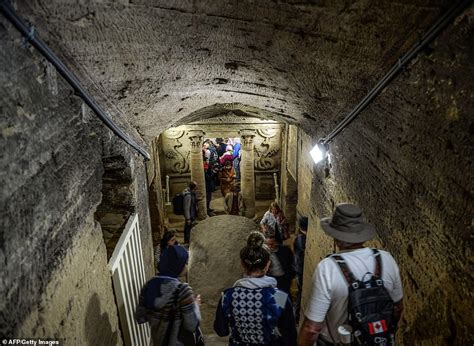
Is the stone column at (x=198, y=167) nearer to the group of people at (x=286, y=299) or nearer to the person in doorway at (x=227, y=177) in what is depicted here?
the person in doorway at (x=227, y=177)

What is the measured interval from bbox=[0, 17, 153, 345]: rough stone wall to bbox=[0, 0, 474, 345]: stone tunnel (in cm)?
1

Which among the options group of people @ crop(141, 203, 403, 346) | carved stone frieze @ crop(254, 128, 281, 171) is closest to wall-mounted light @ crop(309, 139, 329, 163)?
group of people @ crop(141, 203, 403, 346)

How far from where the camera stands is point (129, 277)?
132 inches

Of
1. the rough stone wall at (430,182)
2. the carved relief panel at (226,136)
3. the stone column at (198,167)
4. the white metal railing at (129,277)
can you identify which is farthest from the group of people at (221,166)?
the rough stone wall at (430,182)

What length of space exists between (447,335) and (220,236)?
5.52 meters

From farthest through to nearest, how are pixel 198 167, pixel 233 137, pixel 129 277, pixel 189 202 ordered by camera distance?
pixel 233 137 < pixel 198 167 < pixel 189 202 < pixel 129 277

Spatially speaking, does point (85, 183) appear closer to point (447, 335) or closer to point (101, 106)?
point (101, 106)

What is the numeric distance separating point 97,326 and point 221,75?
8.03 ft

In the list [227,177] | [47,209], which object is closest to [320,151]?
[47,209]

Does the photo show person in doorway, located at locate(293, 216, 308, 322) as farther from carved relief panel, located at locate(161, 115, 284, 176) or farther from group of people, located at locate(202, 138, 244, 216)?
carved relief panel, located at locate(161, 115, 284, 176)

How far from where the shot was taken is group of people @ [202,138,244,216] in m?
10.8

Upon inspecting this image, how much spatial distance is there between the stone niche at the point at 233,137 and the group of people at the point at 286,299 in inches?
309

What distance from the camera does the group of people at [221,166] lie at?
10766 millimetres

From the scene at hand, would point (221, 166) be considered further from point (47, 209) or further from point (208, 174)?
point (47, 209)
